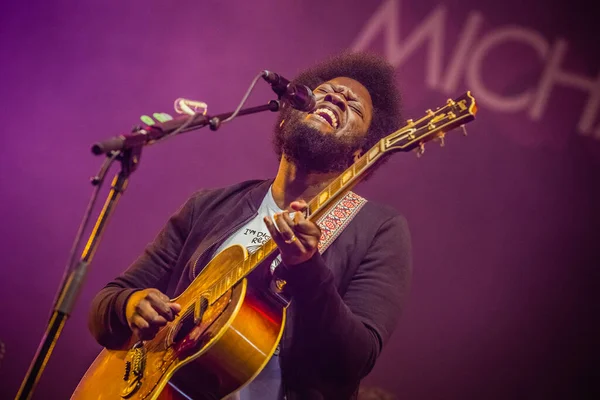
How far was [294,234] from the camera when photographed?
212 centimetres

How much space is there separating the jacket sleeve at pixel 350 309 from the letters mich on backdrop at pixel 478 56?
213 centimetres

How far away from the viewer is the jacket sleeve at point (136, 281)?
9.35 ft

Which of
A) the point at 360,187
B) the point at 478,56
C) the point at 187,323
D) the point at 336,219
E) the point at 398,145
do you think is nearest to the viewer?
the point at 398,145

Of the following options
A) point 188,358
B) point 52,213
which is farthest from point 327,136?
point 52,213

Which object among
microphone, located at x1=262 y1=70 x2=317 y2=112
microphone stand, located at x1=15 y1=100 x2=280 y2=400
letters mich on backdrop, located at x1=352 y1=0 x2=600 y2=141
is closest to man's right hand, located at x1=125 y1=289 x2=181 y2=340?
microphone stand, located at x1=15 y1=100 x2=280 y2=400

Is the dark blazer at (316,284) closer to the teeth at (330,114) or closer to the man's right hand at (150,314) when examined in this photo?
the man's right hand at (150,314)

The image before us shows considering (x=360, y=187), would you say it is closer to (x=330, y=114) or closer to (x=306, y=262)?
(x=330, y=114)

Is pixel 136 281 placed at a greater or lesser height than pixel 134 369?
greater

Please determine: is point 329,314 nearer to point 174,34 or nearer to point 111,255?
point 111,255

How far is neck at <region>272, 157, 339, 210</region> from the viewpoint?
3.21 meters

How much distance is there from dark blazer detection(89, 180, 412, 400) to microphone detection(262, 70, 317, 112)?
68 cm

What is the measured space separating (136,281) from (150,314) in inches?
25.3

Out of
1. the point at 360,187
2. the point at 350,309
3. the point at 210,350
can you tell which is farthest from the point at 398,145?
the point at 360,187

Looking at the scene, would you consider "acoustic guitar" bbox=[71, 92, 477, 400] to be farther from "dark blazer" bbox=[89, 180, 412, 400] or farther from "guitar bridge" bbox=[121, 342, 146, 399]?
"dark blazer" bbox=[89, 180, 412, 400]
